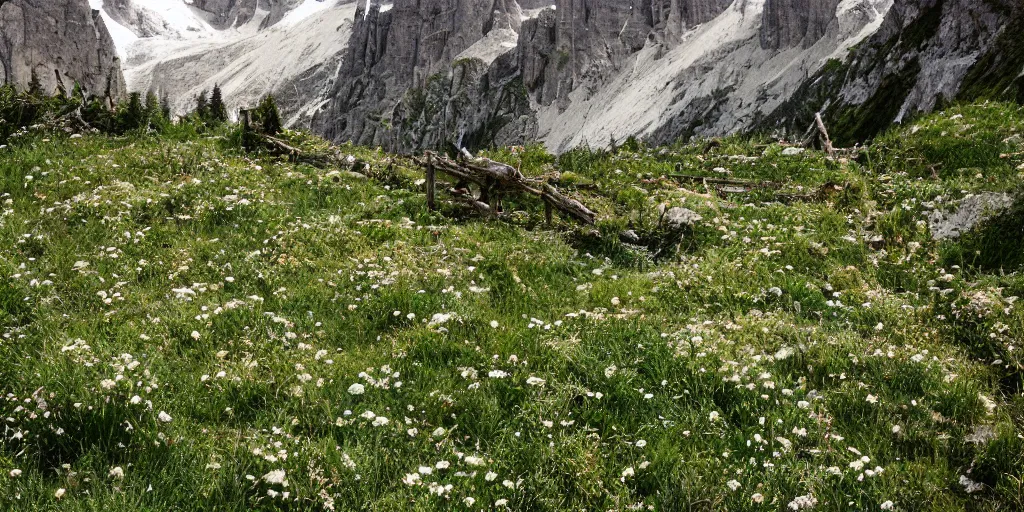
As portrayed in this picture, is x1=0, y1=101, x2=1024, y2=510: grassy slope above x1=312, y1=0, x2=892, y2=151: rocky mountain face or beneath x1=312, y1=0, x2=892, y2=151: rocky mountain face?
above

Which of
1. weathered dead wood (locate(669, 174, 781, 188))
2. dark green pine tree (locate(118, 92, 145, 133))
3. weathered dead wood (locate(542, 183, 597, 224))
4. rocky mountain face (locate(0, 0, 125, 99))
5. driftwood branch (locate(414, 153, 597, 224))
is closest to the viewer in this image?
weathered dead wood (locate(542, 183, 597, 224))

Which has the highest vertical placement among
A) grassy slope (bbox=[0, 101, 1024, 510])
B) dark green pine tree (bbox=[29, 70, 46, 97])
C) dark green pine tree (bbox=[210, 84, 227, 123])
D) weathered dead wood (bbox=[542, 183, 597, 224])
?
dark green pine tree (bbox=[29, 70, 46, 97])

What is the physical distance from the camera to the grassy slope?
476 cm

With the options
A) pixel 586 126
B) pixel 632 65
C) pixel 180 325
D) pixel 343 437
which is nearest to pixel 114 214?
pixel 180 325

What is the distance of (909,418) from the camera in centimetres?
532

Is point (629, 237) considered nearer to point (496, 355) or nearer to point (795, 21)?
point (496, 355)

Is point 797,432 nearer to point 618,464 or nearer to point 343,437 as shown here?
point 618,464

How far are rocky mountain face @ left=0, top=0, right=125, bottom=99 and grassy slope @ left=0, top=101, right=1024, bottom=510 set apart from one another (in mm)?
160740

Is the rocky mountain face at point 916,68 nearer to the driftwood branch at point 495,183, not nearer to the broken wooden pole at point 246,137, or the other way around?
the driftwood branch at point 495,183

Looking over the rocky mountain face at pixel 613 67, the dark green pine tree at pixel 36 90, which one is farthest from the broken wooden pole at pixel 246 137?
the rocky mountain face at pixel 613 67

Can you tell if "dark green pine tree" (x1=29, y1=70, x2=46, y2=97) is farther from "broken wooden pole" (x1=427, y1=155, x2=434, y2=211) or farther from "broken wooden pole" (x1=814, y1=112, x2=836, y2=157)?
"broken wooden pole" (x1=814, y1=112, x2=836, y2=157)

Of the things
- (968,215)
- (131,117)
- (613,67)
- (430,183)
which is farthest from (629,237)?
(613,67)

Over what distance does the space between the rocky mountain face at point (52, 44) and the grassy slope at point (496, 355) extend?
16074 cm

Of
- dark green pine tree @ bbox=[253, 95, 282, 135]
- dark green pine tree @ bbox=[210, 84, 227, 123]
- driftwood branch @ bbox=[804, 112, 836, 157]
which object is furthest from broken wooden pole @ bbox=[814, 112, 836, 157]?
dark green pine tree @ bbox=[210, 84, 227, 123]
